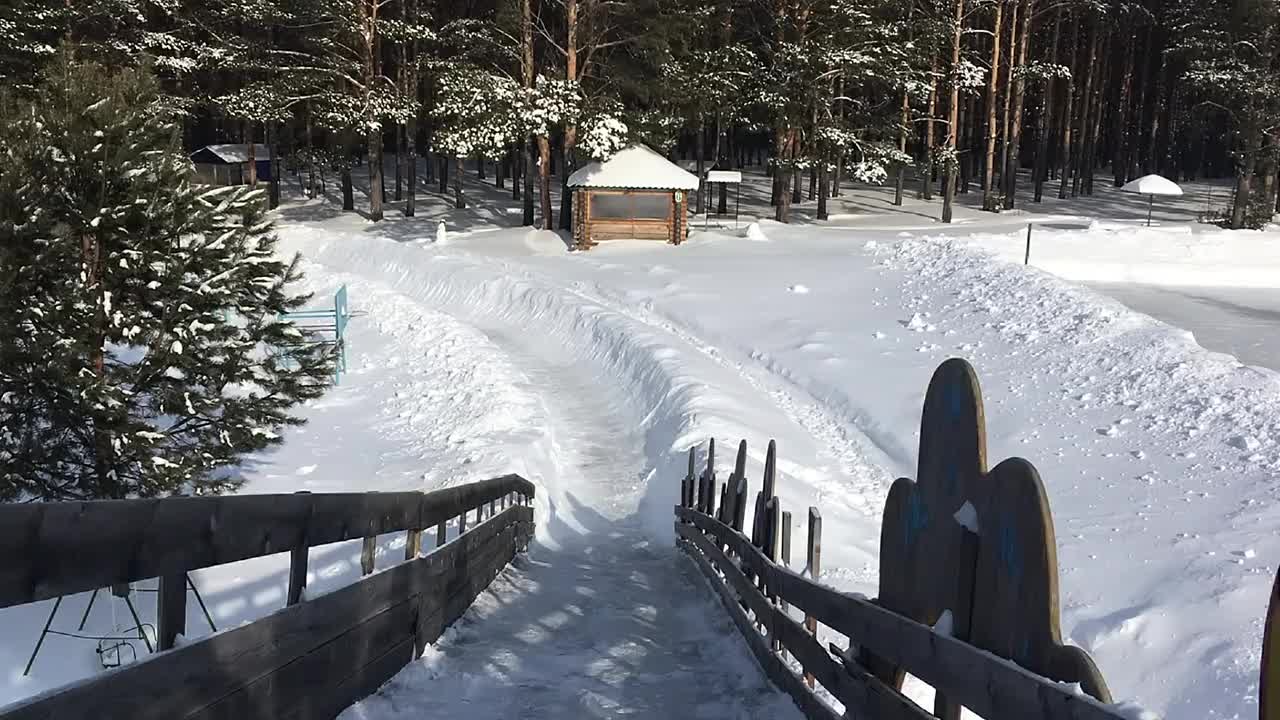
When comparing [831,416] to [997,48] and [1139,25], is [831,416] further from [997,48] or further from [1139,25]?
[1139,25]

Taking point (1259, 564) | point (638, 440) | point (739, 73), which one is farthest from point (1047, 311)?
point (739, 73)

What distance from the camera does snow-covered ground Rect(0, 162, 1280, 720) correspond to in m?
6.47

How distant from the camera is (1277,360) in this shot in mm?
18531

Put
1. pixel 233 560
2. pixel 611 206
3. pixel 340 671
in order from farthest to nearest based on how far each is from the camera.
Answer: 1. pixel 611 206
2. pixel 340 671
3. pixel 233 560

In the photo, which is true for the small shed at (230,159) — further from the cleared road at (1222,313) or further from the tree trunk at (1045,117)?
A: the cleared road at (1222,313)

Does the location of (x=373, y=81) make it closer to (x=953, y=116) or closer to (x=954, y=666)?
(x=953, y=116)

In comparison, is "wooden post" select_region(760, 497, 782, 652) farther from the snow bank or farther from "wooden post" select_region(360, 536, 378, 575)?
the snow bank

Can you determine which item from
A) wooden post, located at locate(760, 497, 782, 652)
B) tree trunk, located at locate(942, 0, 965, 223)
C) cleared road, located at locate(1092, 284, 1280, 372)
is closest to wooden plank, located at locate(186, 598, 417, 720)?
wooden post, located at locate(760, 497, 782, 652)

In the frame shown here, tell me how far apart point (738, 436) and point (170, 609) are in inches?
474


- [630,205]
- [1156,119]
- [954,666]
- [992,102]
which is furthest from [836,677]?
[1156,119]

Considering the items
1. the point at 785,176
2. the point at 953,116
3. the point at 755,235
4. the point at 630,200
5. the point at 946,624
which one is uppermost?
the point at 953,116

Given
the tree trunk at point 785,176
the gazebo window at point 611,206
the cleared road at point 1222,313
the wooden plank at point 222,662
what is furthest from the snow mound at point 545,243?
the wooden plank at point 222,662

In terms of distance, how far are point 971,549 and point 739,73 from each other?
1494 inches

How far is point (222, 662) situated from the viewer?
108 inches
